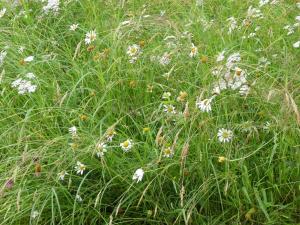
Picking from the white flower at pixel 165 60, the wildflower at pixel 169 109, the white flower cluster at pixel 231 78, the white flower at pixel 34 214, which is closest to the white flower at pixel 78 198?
the white flower at pixel 34 214

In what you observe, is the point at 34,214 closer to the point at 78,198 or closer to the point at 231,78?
the point at 78,198

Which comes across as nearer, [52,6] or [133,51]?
[133,51]

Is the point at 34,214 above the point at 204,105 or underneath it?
underneath

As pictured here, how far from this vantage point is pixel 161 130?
5.46 ft

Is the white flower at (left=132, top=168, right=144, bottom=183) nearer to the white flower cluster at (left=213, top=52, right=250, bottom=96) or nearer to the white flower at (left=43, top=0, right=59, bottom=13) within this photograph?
the white flower cluster at (left=213, top=52, right=250, bottom=96)

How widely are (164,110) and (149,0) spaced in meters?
1.21

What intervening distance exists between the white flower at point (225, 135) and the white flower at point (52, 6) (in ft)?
4.89

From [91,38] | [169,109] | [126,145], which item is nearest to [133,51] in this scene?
[91,38]

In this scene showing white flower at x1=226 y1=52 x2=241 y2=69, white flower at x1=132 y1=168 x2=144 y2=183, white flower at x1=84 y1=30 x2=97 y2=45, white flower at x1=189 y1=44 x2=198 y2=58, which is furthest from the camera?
white flower at x1=84 y1=30 x2=97 y2=45

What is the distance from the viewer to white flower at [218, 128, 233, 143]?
1.80 meters

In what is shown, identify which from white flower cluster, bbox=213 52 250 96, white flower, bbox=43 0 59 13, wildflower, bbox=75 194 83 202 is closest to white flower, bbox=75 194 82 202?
wildflower, bbox=75 194 83 202

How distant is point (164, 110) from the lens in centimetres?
197

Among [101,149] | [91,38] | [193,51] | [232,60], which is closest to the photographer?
[101,149]

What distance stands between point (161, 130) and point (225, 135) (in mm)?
255
